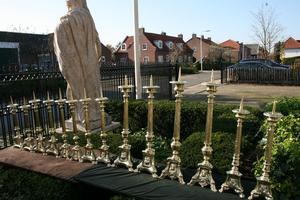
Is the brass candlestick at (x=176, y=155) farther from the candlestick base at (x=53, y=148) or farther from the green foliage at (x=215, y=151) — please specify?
the candlestick base at (x=53, y=148)

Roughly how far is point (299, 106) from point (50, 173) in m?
4.38

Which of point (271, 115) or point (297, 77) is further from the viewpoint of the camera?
point (297, 77)

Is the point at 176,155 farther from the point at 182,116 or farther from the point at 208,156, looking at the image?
the point at 182,116

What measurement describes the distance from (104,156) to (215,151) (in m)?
1.51

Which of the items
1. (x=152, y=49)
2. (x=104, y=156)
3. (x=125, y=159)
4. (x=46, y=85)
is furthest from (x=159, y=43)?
(x=125, y=159)

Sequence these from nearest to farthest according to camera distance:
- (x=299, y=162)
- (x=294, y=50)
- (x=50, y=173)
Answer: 1. (x=299, y=162)
2. (x=50, y=173)
3. (x=294, y=50)

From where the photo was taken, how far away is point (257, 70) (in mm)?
21234

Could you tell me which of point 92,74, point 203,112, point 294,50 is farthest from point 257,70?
point 294,50

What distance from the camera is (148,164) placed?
10.3 ft

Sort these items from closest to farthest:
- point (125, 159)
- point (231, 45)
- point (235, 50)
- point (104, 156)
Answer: point (125, 159), point (104, 156), point (235, 50), point (231, 45)

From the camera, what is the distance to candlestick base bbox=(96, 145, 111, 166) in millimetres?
3453

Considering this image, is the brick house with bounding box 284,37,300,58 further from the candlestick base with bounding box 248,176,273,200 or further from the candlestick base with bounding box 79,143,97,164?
the candlestick base with bounding box 248,176,273,200

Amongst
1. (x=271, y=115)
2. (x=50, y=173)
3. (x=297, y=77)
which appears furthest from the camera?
(x=297, y=77)

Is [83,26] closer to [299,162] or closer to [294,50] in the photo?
[299,162]
